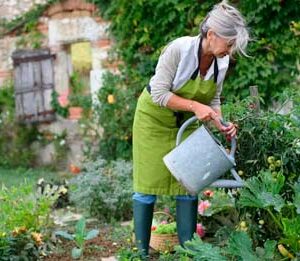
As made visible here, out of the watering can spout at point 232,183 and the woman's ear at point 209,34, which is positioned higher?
the woman's ear at point 209,34

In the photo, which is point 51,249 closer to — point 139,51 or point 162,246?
point 162,246

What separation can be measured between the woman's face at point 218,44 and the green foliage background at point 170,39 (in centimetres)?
298

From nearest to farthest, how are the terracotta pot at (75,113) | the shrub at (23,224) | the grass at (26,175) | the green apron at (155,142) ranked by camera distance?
the green apron at (155,142) < the shrub at (23,224) < the grass at (26,175) < the terracotta pot at (75,113)

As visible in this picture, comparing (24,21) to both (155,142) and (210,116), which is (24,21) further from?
(210,116)

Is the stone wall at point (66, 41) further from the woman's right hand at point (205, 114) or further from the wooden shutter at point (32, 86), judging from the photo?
the woman's right hand at point (205, 114)

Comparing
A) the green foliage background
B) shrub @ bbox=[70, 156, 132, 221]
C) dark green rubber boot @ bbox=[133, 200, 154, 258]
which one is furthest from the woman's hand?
the green foliage background

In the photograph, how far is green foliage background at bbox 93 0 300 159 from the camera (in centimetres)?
674

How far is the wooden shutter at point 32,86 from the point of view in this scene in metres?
8.69

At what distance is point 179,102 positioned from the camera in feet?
10.8

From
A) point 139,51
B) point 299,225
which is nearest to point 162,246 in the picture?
point 299,225

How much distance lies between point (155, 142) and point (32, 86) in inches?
214

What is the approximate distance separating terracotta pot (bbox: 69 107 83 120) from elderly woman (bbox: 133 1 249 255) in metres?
4.87

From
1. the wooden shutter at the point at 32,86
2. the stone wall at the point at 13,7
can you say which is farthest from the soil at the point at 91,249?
the stone wall at the point at 13,7

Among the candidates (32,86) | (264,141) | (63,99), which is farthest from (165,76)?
(32,86)
